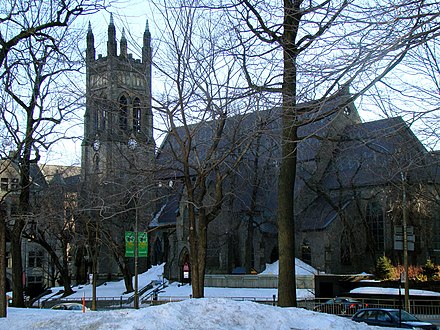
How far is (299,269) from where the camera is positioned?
45562 mm

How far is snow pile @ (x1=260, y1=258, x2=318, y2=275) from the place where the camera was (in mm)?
44844

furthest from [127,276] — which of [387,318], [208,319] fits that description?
[208,319]

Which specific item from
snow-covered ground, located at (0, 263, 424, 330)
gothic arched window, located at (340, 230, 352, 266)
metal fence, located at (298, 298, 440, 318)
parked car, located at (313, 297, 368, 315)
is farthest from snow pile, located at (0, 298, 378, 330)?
gothic arched window, located at (340, 230, 352, 266)

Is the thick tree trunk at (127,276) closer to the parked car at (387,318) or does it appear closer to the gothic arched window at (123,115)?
the gothic arched window at (123,115)

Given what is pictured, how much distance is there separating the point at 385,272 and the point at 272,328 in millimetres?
30550

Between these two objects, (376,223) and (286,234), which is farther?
(376,223)

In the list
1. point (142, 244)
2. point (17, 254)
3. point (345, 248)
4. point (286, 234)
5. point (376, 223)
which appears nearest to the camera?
point (286, 234)

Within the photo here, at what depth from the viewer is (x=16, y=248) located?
24.1 metres

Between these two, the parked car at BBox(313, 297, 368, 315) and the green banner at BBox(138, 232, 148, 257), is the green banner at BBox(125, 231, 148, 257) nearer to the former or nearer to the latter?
the green banner at BBox(138, 232, 148, 257)

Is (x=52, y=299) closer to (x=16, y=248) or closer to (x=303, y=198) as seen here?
(x=303, y=198)

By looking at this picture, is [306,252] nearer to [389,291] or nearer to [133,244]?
[389,291]

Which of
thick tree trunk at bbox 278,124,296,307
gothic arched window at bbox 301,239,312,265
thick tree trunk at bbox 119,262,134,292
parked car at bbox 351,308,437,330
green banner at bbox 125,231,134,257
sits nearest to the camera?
thick tree trunk at bbox 278,124,296,307

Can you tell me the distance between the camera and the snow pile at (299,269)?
4484cm

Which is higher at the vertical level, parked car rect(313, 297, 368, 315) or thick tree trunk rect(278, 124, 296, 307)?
thick tree trunk rect(278, 124, 296, 307)
